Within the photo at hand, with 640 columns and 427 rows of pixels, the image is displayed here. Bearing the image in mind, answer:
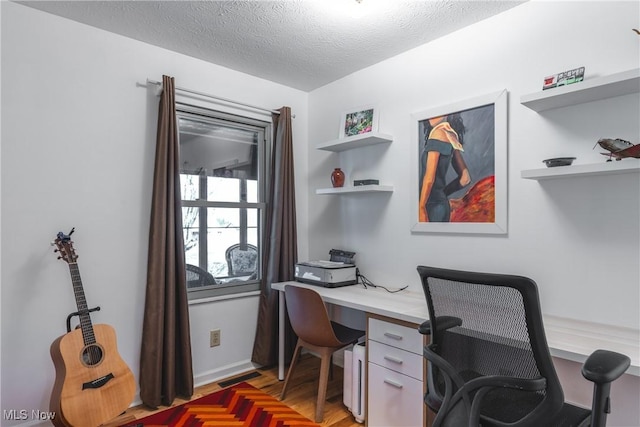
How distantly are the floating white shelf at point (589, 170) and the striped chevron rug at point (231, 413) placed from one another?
71.1 inches

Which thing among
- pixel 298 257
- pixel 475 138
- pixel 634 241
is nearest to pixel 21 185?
pixel 298 257

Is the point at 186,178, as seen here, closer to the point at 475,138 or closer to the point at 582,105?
the point at 475,138

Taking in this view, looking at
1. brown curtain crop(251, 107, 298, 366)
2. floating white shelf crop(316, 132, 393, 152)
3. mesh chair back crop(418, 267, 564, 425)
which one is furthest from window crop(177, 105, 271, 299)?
mesh chair back crop(418, 267, 564, 425)

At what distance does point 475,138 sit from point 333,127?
128 centimetres

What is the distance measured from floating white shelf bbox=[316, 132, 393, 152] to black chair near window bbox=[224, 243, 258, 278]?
102 centimetres

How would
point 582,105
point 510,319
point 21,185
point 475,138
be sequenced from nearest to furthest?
point 510,319 < point 582,105 < point 21,185 < point 475,138

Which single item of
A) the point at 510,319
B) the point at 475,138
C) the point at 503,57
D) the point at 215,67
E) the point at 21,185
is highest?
the point at 215,67

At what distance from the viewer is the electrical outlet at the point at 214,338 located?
2.79 metres

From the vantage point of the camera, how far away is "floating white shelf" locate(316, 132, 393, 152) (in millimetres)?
2564

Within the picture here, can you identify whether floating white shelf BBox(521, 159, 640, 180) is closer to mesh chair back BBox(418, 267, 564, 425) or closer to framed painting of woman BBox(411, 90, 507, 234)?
framed painting of woman BBox(411, 90, 507, 234)

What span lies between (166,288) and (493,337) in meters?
1.97

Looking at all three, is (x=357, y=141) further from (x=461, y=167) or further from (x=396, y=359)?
(x=396, y=359)

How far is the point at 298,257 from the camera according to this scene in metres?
3.32

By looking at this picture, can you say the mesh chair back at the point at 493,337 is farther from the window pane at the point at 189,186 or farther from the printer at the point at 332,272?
the window pane at the point at 189,186
